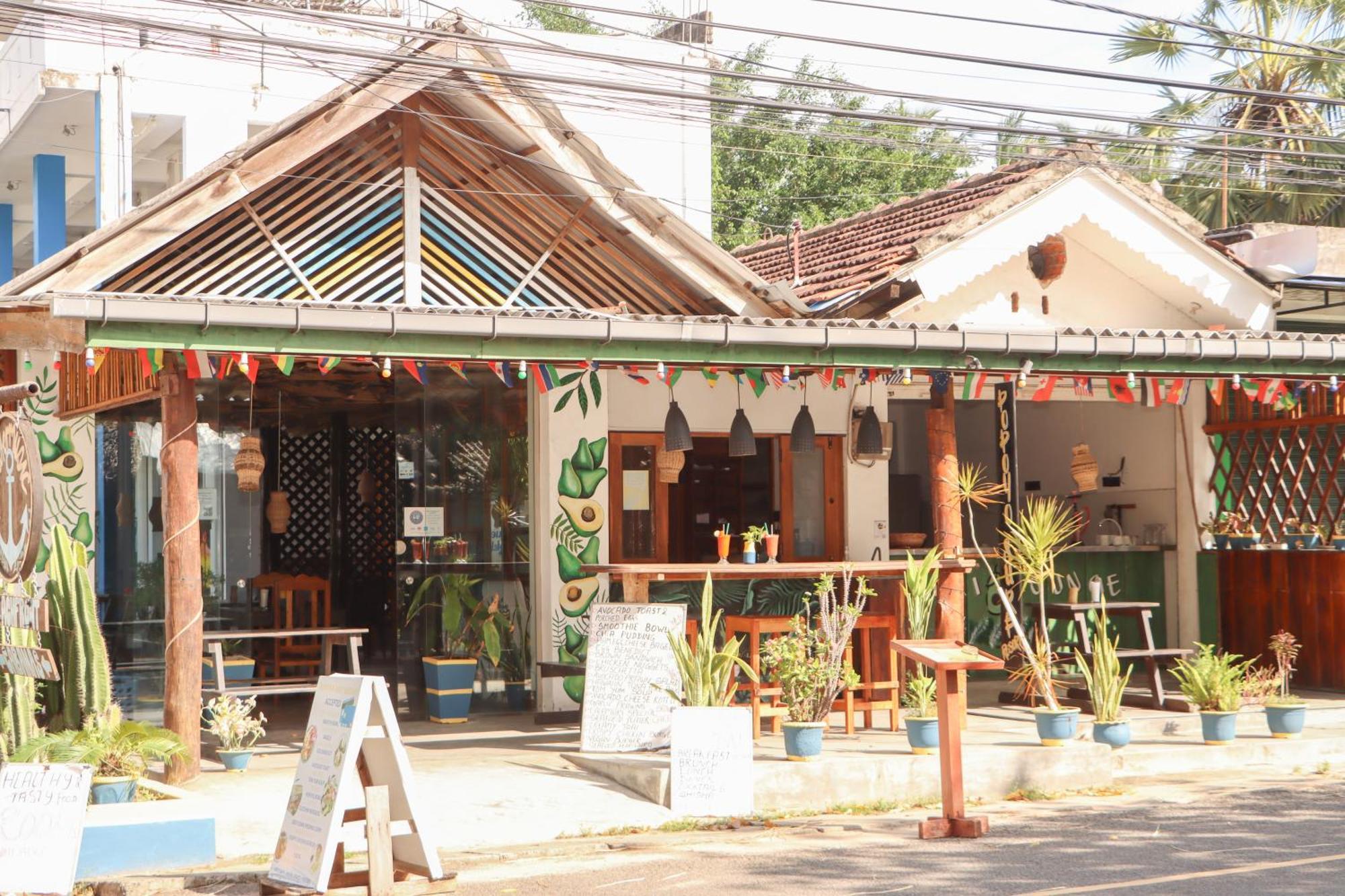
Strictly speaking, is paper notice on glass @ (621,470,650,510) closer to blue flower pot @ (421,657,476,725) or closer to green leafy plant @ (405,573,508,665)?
green leafy plant @ (405,573,508,665)

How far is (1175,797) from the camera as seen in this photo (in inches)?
345

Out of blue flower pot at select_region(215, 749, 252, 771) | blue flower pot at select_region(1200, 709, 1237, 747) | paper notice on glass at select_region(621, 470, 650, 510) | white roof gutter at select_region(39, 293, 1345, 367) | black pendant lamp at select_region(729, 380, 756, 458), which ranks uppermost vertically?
white roof gutter at select_region(39, 293, 1345, 367)

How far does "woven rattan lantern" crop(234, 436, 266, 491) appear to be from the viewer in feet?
38.2

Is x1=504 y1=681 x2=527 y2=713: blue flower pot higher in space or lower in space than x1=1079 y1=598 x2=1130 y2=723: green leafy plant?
lower

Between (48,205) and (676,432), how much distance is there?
8.46 m

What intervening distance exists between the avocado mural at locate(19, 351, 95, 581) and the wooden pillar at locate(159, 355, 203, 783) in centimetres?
296

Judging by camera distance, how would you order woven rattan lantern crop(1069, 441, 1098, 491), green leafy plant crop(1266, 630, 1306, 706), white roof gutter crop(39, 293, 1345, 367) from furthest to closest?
woven rattan lantern crop(1069, 441, 1098, 491) < green leafy plant crop(1266, 630, 1306, 706) < white roof gutter crop(39, 293, 1345, 367)

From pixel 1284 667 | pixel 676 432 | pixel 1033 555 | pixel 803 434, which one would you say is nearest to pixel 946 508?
pixel 1033 555

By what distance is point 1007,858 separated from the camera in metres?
7.04

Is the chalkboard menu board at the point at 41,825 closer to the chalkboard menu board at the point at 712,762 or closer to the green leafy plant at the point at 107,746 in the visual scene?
the green leafy plant at the point at 107,746

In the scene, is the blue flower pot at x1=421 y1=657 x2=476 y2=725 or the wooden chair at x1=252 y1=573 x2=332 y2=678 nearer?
the blue flower pot at x1=421 y1=657 x2=476 y2=725

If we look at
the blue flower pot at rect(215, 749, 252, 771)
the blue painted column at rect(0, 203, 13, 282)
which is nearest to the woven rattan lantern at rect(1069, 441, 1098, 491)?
the blue flower pot at rect(215, 749, 252, 771)

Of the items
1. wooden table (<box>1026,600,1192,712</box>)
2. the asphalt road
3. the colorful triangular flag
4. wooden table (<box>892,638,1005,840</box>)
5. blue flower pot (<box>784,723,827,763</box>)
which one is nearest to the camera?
the asphalt road

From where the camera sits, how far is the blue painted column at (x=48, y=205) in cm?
1534
